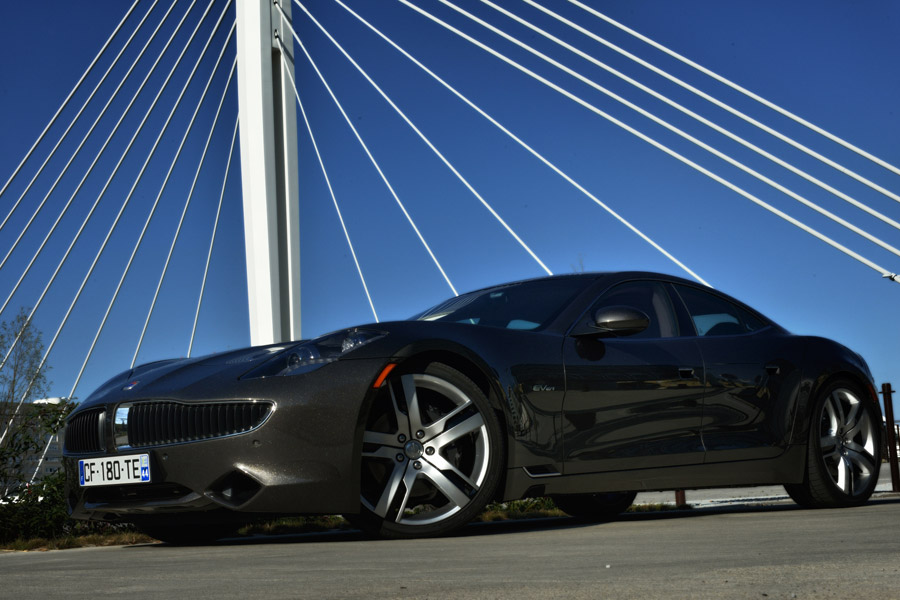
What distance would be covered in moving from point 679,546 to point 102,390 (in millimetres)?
2854

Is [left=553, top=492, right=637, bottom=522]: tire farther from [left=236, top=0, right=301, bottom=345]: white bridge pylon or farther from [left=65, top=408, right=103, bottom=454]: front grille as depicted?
[left=236, top=0, right=301, bottom=345]: white bridge pylon

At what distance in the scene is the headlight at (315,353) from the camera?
442 centimetres

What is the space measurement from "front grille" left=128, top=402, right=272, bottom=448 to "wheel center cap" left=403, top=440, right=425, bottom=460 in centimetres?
59

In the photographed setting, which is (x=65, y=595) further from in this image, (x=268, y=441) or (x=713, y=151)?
(x=713, y=151)

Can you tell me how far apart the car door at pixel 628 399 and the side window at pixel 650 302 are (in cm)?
1

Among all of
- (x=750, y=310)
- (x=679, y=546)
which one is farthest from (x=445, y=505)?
(x=750, y=310)

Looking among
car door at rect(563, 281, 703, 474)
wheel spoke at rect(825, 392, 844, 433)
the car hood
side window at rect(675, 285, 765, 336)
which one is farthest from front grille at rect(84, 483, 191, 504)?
wheel spoke at rect(825, 392, 844, 433)

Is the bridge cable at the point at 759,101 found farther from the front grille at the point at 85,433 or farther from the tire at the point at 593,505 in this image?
the front grille at the point at 85,433

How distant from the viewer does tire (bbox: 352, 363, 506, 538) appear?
173 inches

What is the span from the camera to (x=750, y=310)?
20.2 feet

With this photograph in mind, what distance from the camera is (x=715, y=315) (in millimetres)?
5934

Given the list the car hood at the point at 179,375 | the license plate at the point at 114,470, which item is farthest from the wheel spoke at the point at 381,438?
the license plate at the point at 114,470

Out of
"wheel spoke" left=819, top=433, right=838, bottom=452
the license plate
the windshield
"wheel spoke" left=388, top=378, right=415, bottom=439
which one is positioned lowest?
"wheel spoke" left=819, top=433, right=838, bottom=452

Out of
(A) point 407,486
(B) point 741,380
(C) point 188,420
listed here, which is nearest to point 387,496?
(A) point 407,486
